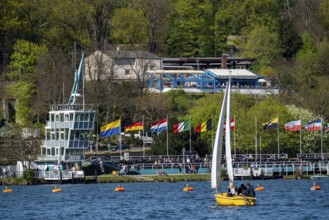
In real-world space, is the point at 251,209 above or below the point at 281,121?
below

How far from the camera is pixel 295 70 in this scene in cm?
17488

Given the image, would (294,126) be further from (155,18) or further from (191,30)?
(155,18)

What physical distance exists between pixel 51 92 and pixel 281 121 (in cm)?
2466

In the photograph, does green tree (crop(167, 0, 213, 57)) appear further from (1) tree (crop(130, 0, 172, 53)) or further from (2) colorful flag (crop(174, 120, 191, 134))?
(2) colorful flag (crop(174, 120, 191, 134))

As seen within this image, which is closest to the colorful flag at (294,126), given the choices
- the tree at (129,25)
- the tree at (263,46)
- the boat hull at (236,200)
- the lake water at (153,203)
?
the lake water at (153,203)

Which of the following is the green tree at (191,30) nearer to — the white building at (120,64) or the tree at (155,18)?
the tree at (155,18)

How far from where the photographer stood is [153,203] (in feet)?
311

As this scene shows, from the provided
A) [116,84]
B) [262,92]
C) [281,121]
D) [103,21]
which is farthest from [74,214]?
[103,21]

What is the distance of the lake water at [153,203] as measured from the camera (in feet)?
279

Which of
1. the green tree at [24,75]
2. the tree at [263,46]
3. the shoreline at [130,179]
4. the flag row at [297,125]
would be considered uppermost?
the tree at [263,46]

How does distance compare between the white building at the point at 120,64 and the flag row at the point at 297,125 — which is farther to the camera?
the white building at the point at 120,64

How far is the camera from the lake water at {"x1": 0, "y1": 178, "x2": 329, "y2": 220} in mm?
85188

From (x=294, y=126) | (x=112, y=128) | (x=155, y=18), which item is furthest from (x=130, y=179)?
(x=155, y=18)

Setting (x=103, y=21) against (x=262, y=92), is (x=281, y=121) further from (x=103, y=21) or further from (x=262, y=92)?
(x=103, y=21)
